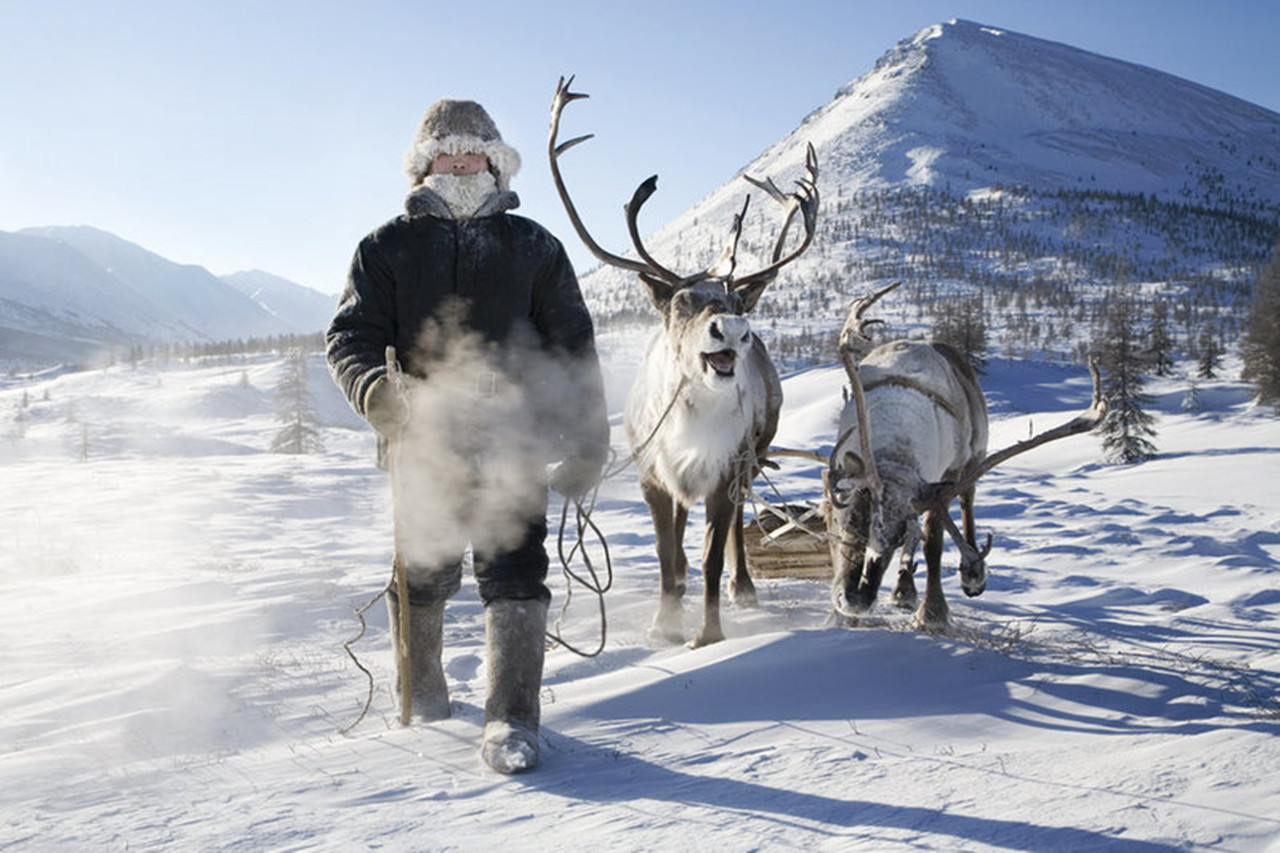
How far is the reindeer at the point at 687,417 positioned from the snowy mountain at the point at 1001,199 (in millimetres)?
57853

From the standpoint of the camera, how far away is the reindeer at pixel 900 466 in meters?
4.39

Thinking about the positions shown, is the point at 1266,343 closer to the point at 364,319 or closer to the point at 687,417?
the point at 687,417

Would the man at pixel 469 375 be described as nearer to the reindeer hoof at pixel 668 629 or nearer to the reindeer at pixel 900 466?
the reindeer at pixel 900 466

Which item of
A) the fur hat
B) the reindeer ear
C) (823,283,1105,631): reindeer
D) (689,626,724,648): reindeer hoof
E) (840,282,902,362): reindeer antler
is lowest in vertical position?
(689,626,724,648): reindeer hoof

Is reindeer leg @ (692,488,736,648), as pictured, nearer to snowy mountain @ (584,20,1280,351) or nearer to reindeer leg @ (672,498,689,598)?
reindeer leg @ (672,498,689,598)

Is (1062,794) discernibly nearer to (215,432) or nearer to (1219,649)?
(1219,649)

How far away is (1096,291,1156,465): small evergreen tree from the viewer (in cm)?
2130

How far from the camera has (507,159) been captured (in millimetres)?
3412

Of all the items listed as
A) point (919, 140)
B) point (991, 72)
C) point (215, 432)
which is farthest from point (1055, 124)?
point (215, 432)

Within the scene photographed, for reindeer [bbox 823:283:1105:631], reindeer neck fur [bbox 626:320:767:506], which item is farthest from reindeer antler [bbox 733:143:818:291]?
reindeer [bbox 823:283:1105:631]

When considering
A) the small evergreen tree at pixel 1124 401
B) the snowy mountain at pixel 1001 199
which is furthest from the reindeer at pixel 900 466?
the snowy mountain at pixel 1001 199

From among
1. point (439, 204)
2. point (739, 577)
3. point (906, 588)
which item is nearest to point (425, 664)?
point (439, 204)

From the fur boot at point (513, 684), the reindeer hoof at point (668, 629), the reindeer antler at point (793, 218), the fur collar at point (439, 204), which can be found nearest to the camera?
the fur boot at point (513, 684)

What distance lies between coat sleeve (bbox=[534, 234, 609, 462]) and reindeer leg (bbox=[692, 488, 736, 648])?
192 centimetres
